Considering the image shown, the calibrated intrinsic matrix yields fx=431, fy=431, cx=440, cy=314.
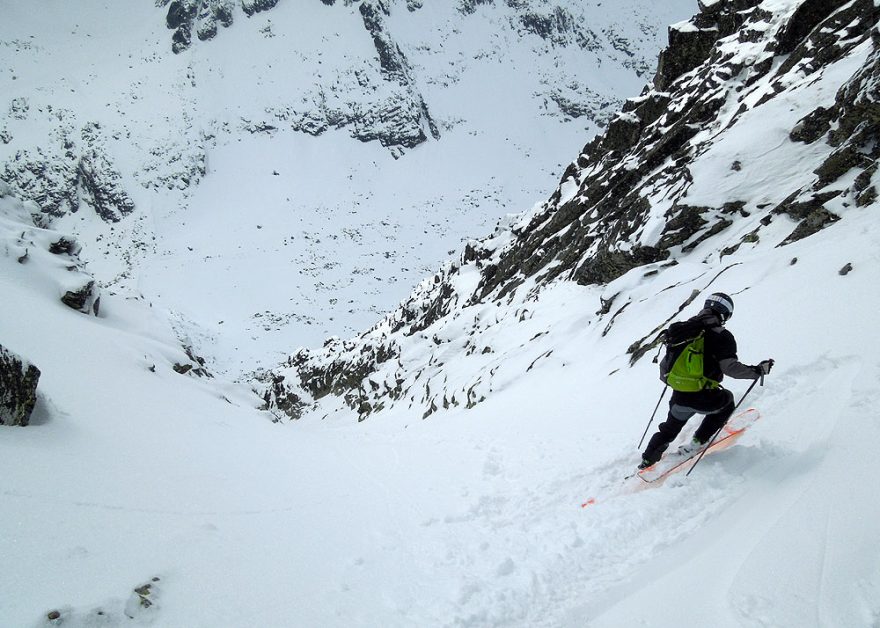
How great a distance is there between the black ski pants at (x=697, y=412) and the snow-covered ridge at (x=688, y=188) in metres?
4.57

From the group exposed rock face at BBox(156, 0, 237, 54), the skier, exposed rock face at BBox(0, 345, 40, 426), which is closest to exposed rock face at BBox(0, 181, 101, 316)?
exposed rock face at BBox(0, 345, 40, 426)

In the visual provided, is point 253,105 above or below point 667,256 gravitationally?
above

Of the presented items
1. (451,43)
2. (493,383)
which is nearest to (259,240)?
(493,383)

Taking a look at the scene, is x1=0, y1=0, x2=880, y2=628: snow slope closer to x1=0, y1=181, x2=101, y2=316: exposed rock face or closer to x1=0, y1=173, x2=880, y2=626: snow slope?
x1=0, y1=173, x2=880, y2=626: snow slope

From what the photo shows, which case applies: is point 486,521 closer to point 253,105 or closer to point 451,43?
point 253,105

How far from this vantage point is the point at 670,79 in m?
23.9

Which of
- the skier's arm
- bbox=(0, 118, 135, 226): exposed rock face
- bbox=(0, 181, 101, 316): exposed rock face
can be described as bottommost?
the skier's arm

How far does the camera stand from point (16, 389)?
6219 millimetres

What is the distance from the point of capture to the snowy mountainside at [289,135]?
190ft

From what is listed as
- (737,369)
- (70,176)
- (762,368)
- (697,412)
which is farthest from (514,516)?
(70,176)

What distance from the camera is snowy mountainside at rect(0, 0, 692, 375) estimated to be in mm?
57812

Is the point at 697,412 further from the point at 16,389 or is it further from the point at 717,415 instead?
the point at 16,389

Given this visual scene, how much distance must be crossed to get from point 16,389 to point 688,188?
679 inches

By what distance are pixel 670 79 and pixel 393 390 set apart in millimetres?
24274
